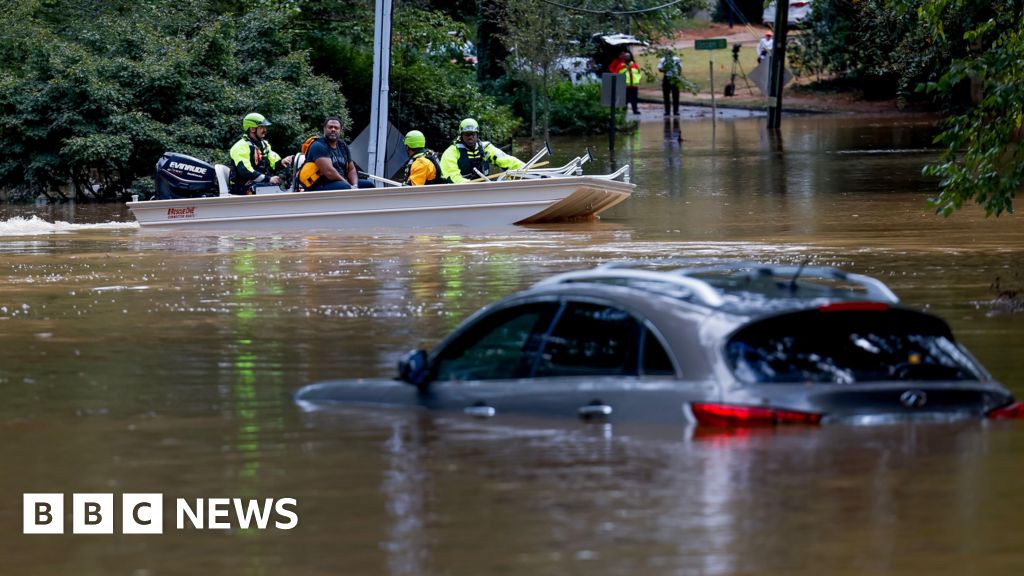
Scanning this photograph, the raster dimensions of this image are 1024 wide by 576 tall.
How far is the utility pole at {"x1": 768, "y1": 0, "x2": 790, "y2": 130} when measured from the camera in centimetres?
4284

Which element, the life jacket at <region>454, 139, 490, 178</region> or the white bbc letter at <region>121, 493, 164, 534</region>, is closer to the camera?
the white bbc letter at <region>121, 493, 164, 534</region>

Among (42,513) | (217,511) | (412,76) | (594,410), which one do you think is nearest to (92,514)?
(42,513)

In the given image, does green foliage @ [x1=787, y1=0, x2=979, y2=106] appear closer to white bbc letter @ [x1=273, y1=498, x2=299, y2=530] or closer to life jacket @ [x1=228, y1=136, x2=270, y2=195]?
life jacket @ [x1=228, y1=136, x2=270, y2=195]

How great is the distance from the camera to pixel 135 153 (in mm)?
29938

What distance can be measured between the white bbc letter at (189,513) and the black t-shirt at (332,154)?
16.4 meters

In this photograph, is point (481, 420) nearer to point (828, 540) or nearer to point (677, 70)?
point (828, 540)

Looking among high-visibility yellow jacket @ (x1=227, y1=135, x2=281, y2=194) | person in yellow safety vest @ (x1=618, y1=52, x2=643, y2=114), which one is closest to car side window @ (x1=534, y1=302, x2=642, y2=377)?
high-visibility yellow jacket @ (x1=227, y1=135, x2=281, y2=194)

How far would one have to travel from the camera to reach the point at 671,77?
4969cm

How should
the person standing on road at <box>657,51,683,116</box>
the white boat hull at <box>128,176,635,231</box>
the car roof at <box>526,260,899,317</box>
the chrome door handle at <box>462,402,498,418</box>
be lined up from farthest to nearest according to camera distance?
the person standing on road at <box>657,51,683,116</box> → the white boat hull at <box>128,176,635,231</box> → the chrome door handle at <box>462,402,498,418</box> → the car roof at <box>526,260,899,317</box>

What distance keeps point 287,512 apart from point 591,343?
1597mm

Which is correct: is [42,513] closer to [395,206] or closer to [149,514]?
[149,514]

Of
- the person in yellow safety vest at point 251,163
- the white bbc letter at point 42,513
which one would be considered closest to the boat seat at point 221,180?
the person in yellow safety vest at point 251,163

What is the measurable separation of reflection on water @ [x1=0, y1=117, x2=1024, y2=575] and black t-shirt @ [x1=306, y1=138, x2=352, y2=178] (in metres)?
4.75

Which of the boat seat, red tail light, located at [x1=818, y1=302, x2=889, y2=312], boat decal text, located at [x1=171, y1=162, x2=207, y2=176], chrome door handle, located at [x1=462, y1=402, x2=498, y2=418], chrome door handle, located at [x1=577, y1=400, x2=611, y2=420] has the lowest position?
chrome door handle, located at [x1=462, y1=402, x2=498, y2=418]
